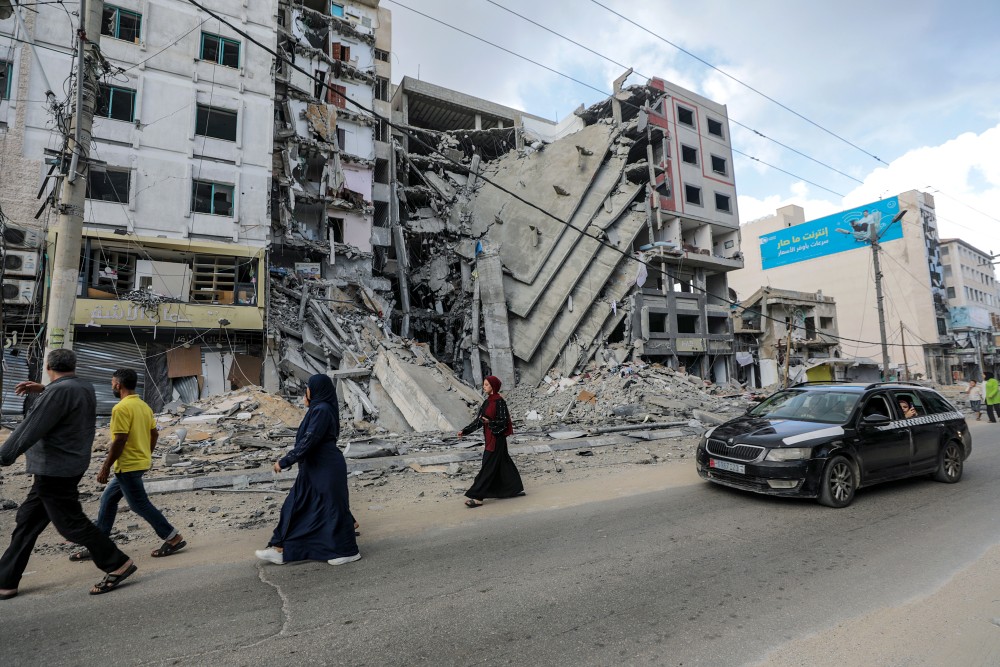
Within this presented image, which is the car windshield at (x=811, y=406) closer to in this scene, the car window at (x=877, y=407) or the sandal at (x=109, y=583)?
the car window at (x=877, y=407)

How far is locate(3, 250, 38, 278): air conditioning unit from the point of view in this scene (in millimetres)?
16719

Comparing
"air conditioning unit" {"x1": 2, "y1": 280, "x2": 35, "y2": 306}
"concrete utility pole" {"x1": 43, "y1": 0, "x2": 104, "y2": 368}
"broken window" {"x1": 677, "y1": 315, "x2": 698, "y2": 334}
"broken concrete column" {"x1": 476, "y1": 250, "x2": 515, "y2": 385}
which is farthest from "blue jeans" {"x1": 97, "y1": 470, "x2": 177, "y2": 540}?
"broken window" {"x1": 677, "y1": 315, "x2": 698, "y2": 334}

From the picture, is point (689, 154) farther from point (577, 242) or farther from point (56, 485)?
point (56, 485)

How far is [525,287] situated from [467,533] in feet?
82.2

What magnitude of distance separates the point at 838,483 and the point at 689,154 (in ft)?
108

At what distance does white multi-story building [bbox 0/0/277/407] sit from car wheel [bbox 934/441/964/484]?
19.2 metres

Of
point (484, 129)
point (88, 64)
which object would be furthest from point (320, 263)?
point (484, 129)

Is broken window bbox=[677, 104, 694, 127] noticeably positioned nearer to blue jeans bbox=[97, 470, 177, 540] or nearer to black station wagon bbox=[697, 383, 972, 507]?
black station wagon bbox=[697, 383, 972, 507]

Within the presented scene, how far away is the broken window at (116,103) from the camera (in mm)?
18172

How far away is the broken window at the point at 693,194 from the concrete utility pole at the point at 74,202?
3186 centimetres

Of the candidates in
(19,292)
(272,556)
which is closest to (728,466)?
(272,556)

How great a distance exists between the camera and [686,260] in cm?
3272

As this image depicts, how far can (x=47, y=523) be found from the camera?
3746 millimetres

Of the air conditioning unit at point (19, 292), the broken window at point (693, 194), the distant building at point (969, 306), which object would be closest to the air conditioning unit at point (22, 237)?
the air conditioning unit at point (19, 292)
